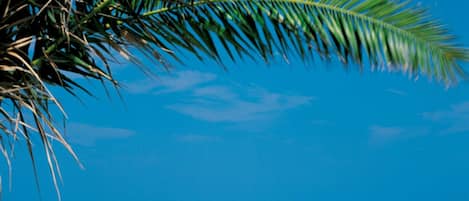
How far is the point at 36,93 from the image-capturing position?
4.46 meters

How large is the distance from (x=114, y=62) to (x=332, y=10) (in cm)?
139

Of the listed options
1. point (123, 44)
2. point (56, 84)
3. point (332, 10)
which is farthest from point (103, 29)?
point (332, 10)

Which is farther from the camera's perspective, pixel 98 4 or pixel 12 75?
pixel 98 4

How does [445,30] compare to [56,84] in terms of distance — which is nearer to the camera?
[445,30]

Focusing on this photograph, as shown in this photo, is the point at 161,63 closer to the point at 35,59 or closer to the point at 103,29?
the point at 103,29

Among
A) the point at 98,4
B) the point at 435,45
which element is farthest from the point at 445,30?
the point at 98,4

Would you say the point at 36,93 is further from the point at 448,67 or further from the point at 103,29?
the point at 448,67

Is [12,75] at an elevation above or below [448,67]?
above

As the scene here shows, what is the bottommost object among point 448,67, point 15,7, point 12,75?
point 448,67

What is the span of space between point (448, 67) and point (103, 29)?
2.02m

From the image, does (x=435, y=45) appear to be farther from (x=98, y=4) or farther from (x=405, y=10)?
(x=98, y=4)

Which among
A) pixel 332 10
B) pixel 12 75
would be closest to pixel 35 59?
pixel 12 75

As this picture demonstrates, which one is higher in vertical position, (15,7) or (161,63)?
(15,7)

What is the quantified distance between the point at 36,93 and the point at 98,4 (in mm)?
739
